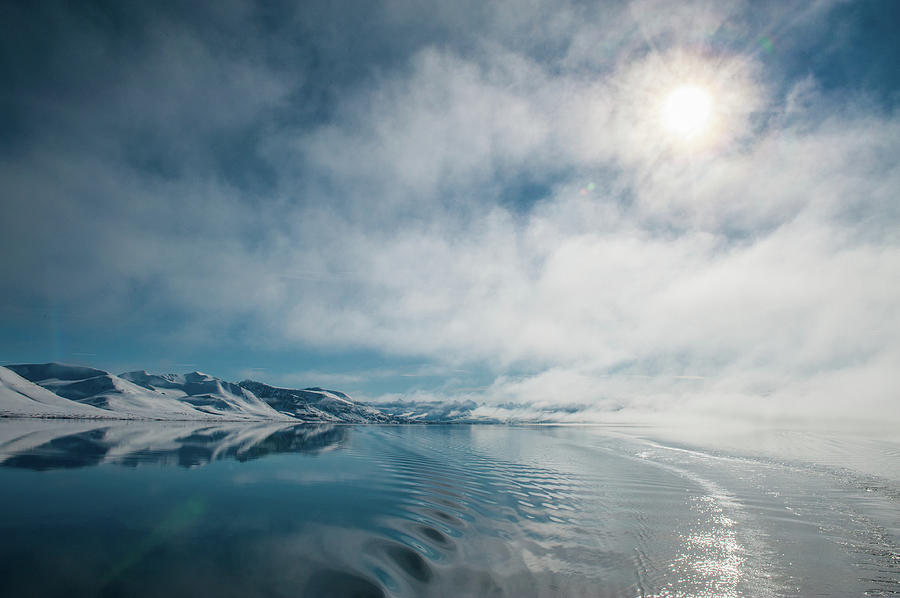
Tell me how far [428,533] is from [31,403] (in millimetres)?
202952

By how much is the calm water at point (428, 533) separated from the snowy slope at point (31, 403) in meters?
136

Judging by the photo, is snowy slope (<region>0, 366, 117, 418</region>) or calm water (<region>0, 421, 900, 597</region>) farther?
snowy slope (<region>0, 366, 117, 418</region>)

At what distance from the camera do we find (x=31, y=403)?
471 feet

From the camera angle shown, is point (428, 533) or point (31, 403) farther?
point (31, 403)

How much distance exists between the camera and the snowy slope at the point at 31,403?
12594cm

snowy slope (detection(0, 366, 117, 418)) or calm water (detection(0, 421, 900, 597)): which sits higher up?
snowy slope (detection(0, 366, 117, 418))

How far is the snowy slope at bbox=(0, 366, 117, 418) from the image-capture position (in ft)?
413

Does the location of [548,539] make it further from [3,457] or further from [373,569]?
[3,457]

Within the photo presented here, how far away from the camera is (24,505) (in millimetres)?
19453

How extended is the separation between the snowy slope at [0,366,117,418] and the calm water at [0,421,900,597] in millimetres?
135891

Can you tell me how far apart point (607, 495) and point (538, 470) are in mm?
13183

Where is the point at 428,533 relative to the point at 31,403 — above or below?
below

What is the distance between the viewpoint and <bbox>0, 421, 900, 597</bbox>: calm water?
41.9ft

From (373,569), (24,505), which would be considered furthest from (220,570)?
(24,505)
